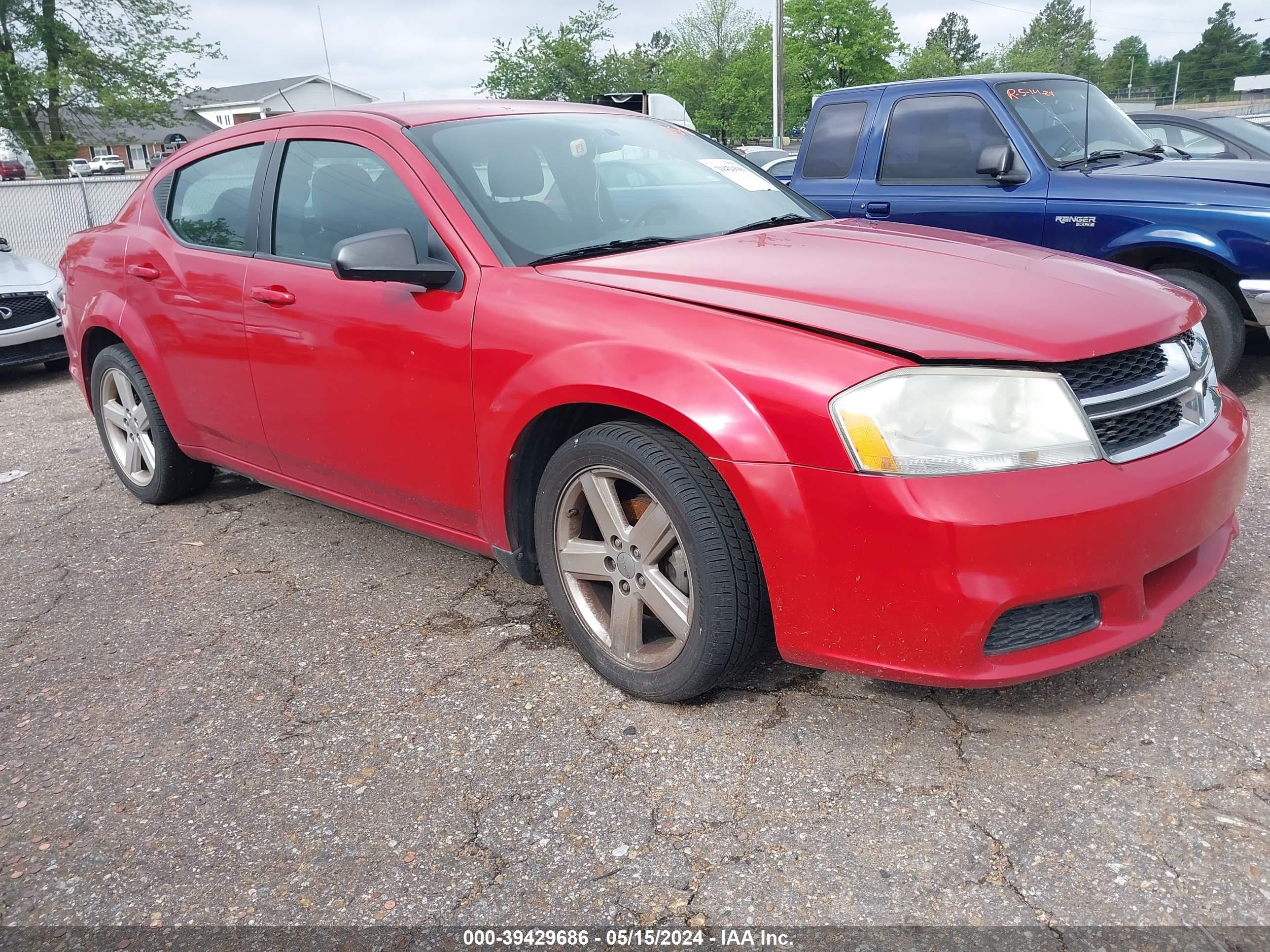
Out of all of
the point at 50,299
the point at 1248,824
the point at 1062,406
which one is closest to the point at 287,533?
the point at 1062,406

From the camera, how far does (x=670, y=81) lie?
61094 millimetres

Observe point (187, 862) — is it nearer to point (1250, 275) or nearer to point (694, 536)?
point (694, 536)

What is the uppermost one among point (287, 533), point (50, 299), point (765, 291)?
point (765, 291)

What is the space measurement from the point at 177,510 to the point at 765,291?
3.26m

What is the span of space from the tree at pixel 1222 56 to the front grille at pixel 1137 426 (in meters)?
110

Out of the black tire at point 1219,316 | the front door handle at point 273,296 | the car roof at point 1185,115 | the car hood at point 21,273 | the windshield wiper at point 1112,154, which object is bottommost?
the black tire at point 1219,316

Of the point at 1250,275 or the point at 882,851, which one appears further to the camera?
the point at 1250,275

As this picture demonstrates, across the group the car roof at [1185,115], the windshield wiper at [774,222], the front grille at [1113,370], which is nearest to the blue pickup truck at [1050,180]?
the car roof at [1185,115]

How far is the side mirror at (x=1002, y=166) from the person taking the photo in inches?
216

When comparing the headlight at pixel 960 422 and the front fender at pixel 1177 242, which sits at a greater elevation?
the headlight at pixel 960 422

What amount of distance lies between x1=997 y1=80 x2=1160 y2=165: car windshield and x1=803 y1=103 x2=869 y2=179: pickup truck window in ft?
2.90

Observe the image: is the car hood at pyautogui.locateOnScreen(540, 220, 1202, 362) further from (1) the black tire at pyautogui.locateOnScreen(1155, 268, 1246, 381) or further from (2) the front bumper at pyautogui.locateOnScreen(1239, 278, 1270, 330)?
(1) the black tire at pyautogui.locateOnScreen(1155, 268, 1246, 381)

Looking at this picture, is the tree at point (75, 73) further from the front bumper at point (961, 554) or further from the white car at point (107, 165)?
the front bumper at point (961, 554)

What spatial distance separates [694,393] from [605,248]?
34.0 inches
